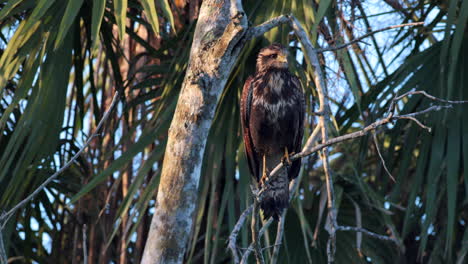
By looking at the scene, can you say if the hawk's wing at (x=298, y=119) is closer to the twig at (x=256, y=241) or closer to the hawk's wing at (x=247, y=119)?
the hawk's wing at (x=247, y=119)

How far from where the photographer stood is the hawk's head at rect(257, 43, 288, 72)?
3297 mm

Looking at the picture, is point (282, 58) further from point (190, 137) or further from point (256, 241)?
point (256, 241)

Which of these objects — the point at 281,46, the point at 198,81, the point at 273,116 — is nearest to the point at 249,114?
the point at 273,116

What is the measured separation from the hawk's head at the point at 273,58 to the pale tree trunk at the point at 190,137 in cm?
76

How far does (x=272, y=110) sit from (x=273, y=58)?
28 centimetres

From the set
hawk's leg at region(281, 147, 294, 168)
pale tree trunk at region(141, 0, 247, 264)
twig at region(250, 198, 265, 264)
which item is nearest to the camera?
twig at region(250, 198, 265, 264)

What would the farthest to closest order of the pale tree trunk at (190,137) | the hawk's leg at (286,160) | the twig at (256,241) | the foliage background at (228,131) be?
the foliage background at (228,131) < the hawk's leg at (286,160) < the pale tree trunk at (190,137) < the twig at (256,241)

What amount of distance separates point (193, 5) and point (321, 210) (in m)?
1.56

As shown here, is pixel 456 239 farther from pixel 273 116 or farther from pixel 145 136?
pixel 145 136

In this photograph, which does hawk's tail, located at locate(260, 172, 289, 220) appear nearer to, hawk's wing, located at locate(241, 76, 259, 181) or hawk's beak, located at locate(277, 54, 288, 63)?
hawk's wing, located at locate(241, 76, 259, 181)

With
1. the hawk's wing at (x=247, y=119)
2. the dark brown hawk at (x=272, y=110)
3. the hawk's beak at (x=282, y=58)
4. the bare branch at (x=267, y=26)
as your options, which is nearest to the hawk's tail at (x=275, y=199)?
the dark brown hawk at (x=272, y=110)

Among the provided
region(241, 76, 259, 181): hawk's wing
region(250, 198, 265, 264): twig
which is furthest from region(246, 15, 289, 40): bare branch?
region(241, 76, 259, 181): hawk's wing

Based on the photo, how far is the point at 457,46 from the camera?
10.4 ft

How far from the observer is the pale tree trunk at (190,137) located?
2338 mm
